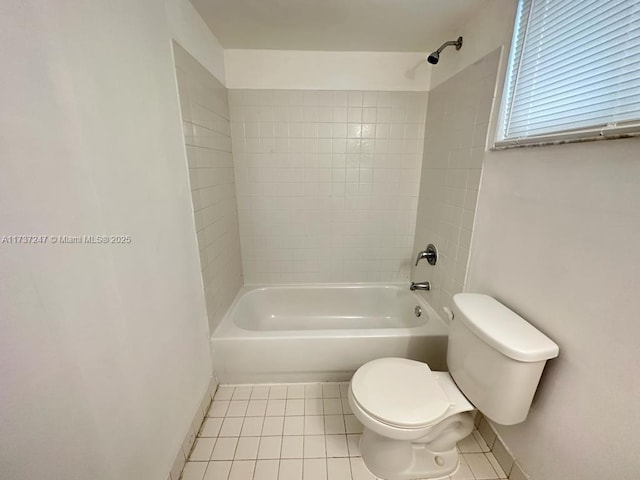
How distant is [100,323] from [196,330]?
0.64 m

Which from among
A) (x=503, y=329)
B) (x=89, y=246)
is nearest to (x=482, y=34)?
(x=503, y=329)

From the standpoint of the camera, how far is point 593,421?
0.75 m

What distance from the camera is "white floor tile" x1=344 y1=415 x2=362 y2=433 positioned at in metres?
1.30

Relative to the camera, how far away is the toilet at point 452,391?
86 cm

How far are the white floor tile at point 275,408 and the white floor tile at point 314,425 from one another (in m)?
0.15

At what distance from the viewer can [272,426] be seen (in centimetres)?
132

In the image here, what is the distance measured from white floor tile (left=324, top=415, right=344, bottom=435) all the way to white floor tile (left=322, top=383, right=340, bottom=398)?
0.45 ft

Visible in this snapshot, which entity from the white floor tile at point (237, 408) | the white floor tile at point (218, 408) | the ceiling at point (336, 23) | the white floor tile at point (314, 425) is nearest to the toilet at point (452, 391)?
the white floor tile at point (314, 425)

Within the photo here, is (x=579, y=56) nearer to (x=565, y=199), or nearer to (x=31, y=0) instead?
(x=565, y=199)

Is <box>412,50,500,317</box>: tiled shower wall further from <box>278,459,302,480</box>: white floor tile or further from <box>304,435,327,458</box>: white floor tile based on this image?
<box>278,459,302,480</box>: white floor tile

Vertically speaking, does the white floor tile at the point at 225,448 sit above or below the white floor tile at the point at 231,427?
above

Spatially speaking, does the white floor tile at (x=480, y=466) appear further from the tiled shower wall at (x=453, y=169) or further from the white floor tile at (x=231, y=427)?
the white floor tile at (x=231, y=427)

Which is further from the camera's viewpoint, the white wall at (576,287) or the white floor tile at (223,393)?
the white floor tile at (223,393)

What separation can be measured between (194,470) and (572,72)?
6.85 ft
